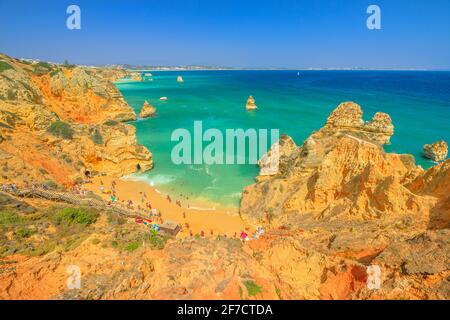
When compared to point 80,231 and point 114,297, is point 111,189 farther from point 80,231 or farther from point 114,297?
point 114,297

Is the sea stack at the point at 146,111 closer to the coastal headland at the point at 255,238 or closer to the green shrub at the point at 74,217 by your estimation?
the coastal headland at the point at 255,238

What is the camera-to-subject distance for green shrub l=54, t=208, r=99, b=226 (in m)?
13.0

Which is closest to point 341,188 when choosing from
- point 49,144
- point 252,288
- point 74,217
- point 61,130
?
point 252,288

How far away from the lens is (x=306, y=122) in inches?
2367

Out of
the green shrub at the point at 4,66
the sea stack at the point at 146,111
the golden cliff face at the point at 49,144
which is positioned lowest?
the golden cliff face at the point at 49,144

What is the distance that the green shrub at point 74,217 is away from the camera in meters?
13.0

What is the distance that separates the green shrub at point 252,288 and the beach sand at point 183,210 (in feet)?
39.5

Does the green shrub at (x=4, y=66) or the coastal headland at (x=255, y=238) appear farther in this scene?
the green shrub at (x=4, y=66)

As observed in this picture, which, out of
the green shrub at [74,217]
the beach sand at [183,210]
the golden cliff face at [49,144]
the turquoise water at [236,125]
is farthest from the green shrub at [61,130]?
the green shrub at [74,217]

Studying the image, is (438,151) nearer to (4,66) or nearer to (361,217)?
(361,217)

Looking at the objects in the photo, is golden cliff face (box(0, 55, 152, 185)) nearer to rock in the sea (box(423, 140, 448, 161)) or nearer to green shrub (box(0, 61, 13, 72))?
green shrub (box(0, 61, 13, 72))

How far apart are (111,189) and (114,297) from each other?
801 inches

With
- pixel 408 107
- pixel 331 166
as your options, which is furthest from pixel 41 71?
pixel 408 107

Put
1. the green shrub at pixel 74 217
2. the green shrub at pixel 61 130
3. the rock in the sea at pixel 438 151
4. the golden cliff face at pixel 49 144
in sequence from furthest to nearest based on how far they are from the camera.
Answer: the rock in the sea at pixel 438 151 < the green shrub at pixel 61 130 < the golden cliff face at pixel 49 144 < the green shrub at pixel 74 217
